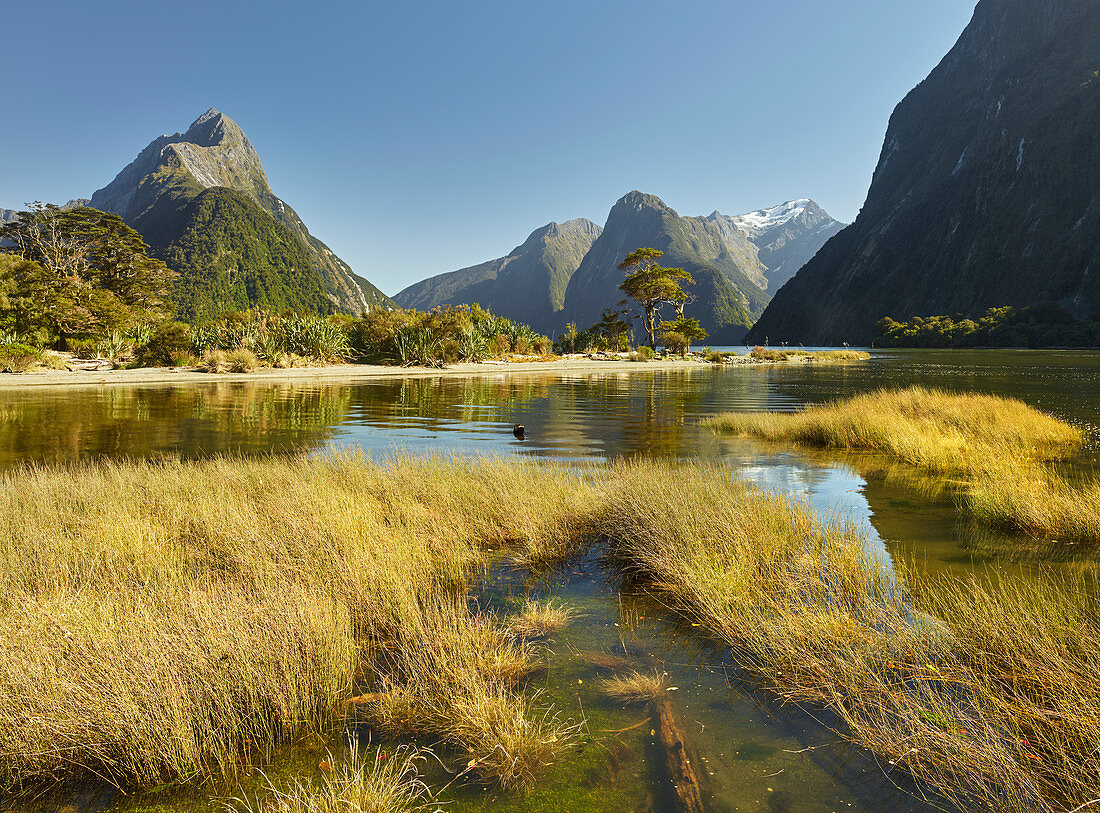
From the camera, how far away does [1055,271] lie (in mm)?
115438

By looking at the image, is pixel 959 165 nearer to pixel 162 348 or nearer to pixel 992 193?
pixel 992 193

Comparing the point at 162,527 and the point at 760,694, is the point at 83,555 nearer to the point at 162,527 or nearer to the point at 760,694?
the point at 162,527

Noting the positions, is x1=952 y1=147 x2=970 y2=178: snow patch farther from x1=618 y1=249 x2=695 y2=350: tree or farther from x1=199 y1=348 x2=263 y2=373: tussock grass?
x1=199 y1=348 x2=263 y2=373: tussock grass

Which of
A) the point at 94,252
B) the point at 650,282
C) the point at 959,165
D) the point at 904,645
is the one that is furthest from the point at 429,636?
the point at 959,165

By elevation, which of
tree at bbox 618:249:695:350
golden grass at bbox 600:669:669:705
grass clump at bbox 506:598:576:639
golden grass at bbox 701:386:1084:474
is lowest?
golden grass at bbox 600:669:669:705

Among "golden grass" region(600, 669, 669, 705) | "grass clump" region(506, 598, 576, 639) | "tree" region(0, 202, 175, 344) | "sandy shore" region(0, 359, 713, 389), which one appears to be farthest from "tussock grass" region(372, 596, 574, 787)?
"tree" region(0, 202, 175, 344)

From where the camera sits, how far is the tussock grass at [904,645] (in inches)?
111

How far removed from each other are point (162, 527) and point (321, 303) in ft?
554


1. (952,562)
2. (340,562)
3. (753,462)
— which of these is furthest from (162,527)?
(753,462)

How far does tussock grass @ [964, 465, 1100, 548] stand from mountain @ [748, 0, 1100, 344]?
Result: 453 feet

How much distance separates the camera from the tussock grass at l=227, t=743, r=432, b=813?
2.36 metres

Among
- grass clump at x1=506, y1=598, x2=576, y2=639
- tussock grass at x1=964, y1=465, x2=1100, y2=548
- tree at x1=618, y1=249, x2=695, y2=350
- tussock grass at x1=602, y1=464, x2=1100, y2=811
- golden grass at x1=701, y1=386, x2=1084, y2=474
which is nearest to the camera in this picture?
tussock grass at x1=602, y1=464, x2=1100, y2=811

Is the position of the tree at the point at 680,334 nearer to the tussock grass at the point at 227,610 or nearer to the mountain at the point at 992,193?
the tussock grass at the point at 227,610

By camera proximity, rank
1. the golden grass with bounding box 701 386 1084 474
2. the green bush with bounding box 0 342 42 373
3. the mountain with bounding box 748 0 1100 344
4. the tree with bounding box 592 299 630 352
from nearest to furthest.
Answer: the golden grass with bounding box 701 386 1084 474, the green bush with bounding box 0 342 42 373, the tree with bounding box 592 299 630 352, the mountain with bounding box 748 0 1100 344
